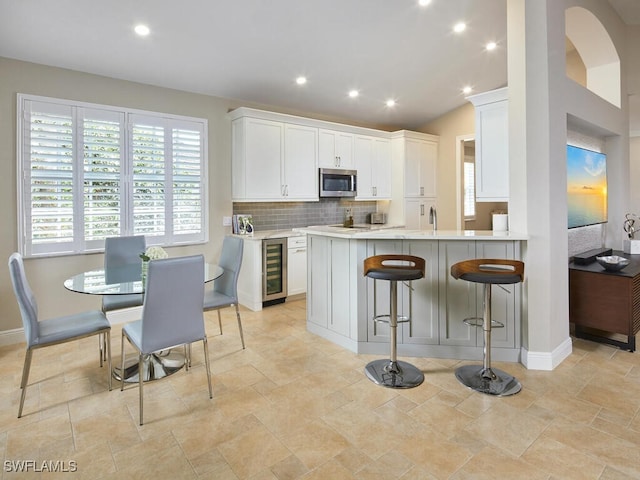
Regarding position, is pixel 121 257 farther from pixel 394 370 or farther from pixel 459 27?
pixel 459 27

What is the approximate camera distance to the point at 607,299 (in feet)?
10.9

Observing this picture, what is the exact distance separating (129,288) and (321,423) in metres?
1.59

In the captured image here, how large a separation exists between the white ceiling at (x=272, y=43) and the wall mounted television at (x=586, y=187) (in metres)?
1.65

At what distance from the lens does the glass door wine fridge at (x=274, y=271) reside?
15.5ft

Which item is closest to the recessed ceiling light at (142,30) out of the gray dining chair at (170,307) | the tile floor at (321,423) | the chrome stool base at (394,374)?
the gray dining chair at (170,307)

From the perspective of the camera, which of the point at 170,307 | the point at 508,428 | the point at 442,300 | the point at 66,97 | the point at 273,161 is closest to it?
the point at 508,428

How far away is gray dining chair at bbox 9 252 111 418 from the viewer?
2357 millimetres

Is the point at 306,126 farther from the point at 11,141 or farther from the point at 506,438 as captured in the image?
the point at 506,438

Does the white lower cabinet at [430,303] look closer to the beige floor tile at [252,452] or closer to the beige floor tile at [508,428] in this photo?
the beige floor tile at [508,428]

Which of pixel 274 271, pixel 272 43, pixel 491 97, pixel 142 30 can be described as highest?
pixel 272 43

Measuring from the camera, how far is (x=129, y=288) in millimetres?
2658

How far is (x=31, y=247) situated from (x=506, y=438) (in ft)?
13.8

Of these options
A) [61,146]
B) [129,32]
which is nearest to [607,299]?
[129,32]

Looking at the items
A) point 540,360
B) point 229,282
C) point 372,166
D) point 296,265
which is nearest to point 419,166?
point 372,166
